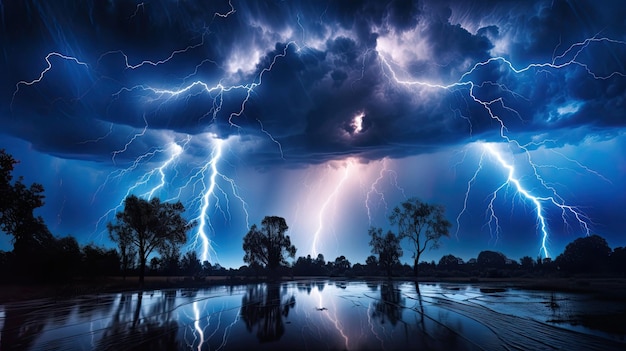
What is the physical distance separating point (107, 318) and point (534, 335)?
15540 millimetres

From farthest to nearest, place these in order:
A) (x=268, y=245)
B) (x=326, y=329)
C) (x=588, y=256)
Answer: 1. (x=268, y=245)
2. (x=588, y=256)
3. (x=326, y=329)

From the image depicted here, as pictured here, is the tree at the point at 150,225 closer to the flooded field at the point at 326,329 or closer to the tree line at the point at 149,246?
the tree line at the point at 149,246

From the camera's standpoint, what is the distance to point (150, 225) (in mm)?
40875

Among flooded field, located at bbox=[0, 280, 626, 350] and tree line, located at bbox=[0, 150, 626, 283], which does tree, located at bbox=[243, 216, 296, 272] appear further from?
flooded field, located at bbox=[0, 280, 626, 350]

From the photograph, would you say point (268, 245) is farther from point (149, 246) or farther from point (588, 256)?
point (588, 256)

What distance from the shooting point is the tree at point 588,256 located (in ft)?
162

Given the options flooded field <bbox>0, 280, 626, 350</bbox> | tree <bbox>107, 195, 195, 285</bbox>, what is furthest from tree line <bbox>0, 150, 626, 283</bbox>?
flooded field <bbox>0, 280, 626, 350</bbox>

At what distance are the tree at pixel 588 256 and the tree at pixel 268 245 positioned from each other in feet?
168

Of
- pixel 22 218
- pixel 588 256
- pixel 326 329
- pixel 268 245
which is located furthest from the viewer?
pixel 268 245

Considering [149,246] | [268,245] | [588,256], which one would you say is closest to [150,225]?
[149,246]

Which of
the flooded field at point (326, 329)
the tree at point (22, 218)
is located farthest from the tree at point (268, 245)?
the flooded field at point (326, 329)

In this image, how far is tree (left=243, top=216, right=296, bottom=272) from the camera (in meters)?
68.4

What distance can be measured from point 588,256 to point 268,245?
5783 centimetres

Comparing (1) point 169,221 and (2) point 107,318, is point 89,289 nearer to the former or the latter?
(1) point 169,221
